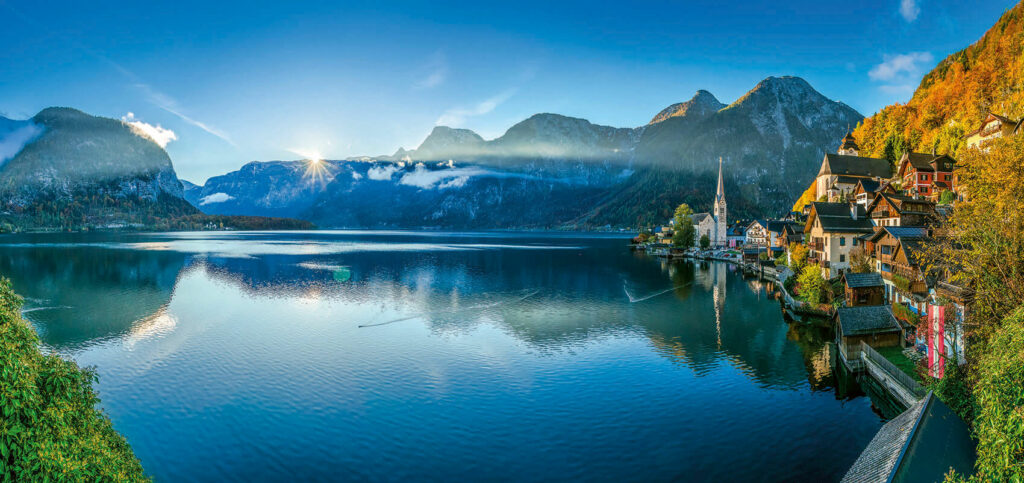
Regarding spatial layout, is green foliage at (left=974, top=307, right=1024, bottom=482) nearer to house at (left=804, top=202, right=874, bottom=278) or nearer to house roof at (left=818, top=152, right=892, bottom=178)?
house at (left=804, top=202, right=874, bottom=278)

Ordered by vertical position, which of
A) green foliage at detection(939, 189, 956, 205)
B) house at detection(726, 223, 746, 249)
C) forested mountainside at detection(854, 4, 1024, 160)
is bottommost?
house at detection(726, 223, 746, 249)

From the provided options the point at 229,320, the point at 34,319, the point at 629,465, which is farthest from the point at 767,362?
the point at 34,319

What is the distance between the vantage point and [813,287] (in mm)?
57688

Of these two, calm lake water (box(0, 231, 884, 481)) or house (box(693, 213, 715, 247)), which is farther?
house (box(693, 213, 715, 247))

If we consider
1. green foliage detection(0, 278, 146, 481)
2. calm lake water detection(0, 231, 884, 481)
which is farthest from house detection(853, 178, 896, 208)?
green foliage detection(0, 278, 146, 481)

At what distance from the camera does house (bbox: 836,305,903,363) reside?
124ft

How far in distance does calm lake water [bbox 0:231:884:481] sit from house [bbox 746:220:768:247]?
64927 millimetres

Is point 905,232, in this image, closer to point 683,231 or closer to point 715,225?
point 683,231

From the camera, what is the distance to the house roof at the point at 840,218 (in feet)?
220

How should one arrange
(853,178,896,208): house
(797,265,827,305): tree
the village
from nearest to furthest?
the village < (797,265,827,305): tree < (853,178,896,208): house

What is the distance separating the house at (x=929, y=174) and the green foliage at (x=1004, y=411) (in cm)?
8065

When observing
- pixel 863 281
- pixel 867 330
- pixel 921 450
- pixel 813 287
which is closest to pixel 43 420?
pixel 921 450

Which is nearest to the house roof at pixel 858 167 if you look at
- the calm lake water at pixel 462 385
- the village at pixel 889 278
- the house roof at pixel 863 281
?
the village at pixel 889 278

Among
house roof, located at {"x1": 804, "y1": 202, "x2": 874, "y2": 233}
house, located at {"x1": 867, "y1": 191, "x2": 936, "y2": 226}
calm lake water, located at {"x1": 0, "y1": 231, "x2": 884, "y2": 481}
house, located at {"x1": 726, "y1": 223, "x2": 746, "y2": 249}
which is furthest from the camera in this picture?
house, located at {"x1": 726, "y1": 223, "x2": 746, "y2": 249}
